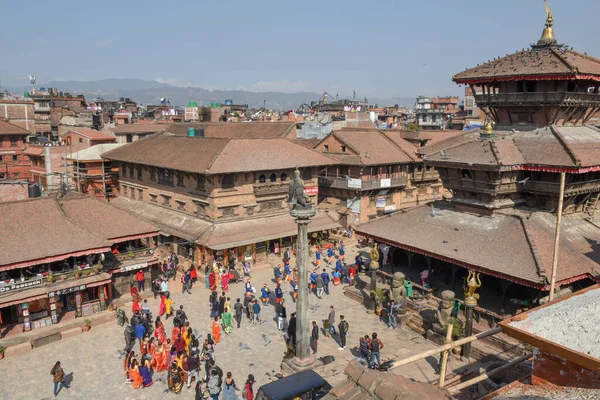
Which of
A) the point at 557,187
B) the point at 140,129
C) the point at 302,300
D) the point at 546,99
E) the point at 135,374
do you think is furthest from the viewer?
the point at 140,129

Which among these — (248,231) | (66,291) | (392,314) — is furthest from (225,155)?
(392,314)

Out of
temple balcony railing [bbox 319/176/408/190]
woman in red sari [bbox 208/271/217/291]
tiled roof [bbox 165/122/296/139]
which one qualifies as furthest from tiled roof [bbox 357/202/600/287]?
tiled roof [bbox 165/122/296/139]

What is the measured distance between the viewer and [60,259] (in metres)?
24.7

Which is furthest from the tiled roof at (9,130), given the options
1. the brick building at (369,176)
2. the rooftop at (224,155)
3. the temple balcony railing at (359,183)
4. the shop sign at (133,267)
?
the shop sign at (133,267)

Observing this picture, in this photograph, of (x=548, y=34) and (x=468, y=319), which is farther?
(x=548, y=34)

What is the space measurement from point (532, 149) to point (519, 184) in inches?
80.5

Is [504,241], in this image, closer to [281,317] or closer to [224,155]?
[281,317]

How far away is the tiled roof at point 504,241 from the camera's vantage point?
21688 mm

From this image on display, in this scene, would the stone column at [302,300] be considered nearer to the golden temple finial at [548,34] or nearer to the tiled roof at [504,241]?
the tiled roof at [504,241]

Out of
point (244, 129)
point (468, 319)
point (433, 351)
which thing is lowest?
point (468, 319)

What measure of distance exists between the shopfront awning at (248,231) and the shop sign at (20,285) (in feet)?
36.7

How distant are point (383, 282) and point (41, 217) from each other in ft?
67.7

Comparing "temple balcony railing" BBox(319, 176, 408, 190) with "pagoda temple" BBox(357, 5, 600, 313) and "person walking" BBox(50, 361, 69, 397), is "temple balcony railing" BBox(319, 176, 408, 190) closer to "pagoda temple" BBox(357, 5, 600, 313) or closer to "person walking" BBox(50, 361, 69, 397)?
"pagoda temple" BBox(357, 5, 600, 313)

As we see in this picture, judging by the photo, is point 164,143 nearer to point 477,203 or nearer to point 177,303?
point 177,303
